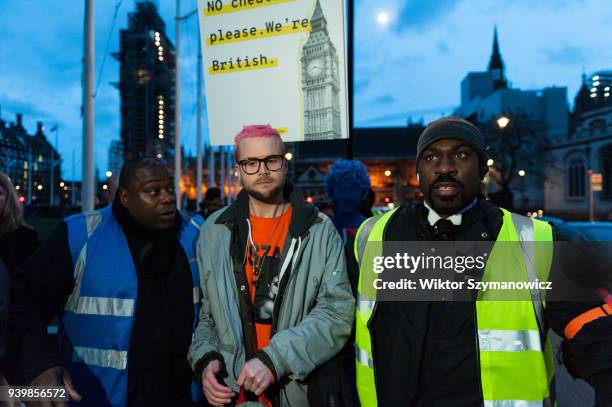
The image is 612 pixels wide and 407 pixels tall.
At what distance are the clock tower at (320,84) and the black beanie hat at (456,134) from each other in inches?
43.4

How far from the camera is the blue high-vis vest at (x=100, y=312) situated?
2.33 metres

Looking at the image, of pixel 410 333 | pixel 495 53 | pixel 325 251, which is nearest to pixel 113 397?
pixel 325 251

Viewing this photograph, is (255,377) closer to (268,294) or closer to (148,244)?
(268,294)

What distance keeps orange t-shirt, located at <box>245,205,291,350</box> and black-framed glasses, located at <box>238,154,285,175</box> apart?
27 cm

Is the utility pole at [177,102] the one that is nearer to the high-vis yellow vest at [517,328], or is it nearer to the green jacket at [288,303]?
the green jacket at [288,303]

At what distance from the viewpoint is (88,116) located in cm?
700

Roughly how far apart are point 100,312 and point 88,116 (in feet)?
18.1

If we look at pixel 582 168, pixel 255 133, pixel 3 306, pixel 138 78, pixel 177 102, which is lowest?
pixel 3 306

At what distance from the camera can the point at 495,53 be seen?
11281cm

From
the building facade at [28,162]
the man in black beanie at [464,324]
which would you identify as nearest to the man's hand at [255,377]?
the man in black beanie at [464,324]

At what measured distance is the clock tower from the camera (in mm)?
3090

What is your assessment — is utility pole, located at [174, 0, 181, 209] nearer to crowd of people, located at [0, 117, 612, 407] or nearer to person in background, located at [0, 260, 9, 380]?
crowd of people, located at [0, 117, 612, 407]

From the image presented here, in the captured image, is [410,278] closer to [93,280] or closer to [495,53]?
[93,280]

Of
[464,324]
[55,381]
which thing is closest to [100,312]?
[55,381]
